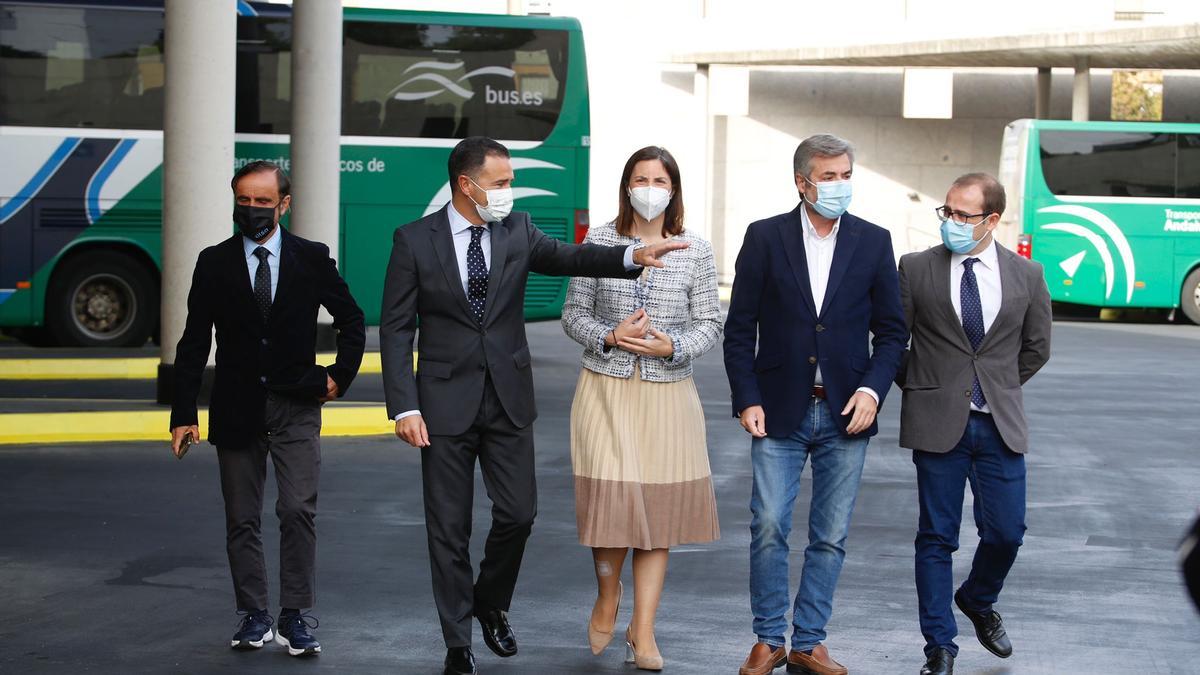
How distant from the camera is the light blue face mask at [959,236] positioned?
6.32 m

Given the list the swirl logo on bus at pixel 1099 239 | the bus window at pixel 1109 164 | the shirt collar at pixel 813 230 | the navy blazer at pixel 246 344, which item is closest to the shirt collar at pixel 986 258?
the shirt collar at pixel 813 230

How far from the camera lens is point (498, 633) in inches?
252

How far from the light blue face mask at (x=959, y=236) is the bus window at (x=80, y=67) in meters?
13.9

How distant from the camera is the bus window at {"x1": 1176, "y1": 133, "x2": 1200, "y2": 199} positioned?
2848 cm

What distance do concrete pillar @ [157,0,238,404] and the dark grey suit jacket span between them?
698 cm

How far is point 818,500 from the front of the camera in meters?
6.41

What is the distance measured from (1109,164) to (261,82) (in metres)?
15.2

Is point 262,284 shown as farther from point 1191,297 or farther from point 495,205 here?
point 1191,297

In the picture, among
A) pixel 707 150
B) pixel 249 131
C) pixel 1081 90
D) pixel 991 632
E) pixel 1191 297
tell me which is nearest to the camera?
pixel 991 632

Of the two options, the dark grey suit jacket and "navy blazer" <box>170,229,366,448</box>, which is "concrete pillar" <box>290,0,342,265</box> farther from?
the dark grey suit jacket

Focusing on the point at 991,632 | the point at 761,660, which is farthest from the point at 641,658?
the point at 991,632

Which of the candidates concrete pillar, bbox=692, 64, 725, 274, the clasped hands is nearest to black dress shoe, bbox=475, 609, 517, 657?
the clasped hands

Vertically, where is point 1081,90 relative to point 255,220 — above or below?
above

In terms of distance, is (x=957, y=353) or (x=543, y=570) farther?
(x=543, y=570)
